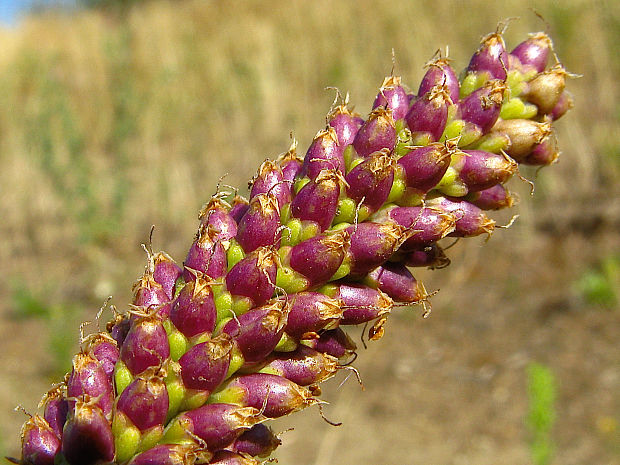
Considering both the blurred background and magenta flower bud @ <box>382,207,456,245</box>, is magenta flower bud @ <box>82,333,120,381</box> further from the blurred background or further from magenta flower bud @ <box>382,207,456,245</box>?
the blurred background

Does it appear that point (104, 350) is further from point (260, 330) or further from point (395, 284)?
point (395, 284)

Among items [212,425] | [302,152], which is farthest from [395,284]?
[302,152]

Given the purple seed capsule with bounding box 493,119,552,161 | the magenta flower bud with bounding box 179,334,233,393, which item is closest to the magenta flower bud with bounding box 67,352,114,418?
the magenta flower bud with bounding box 179,334,233,393

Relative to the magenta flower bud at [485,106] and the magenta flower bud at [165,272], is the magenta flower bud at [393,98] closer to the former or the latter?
the magenta flower bud at [485,106]

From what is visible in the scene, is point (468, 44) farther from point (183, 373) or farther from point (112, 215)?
point (183, 373)

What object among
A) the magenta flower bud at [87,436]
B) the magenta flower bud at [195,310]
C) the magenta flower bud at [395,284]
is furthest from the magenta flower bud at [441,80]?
the magenta flower bud at [87,436]

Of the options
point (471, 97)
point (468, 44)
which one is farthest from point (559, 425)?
point (468, 44)
